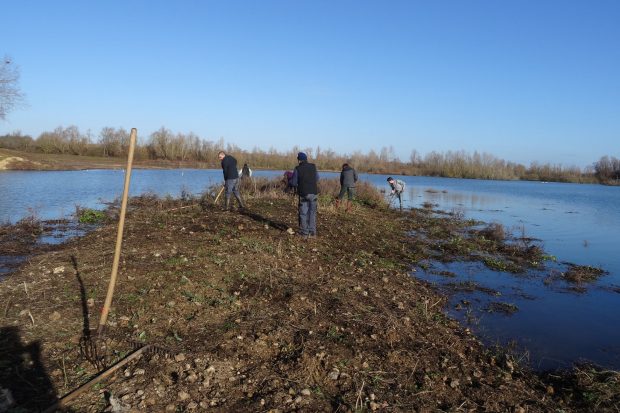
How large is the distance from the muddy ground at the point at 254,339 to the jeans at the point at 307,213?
1.30m

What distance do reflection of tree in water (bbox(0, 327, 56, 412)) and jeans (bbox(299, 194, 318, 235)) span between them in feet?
20.4

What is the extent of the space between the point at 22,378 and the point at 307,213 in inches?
275

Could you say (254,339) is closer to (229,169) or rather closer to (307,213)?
(307,213)

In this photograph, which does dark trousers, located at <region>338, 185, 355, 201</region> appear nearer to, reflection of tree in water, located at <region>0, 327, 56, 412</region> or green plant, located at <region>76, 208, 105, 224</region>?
green plant, located at <region>76, 208, 105, 224</region>

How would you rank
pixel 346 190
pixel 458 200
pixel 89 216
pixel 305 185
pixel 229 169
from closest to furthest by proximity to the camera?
pixel 305 185
pixel 229 169
pixel 89 216
pixel 346 190
pixel 458 200

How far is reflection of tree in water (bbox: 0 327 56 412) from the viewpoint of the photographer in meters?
3.44

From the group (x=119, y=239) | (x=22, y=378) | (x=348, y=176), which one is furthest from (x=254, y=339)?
(x=348, y=176)

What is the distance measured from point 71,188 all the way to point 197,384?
26.4 meters

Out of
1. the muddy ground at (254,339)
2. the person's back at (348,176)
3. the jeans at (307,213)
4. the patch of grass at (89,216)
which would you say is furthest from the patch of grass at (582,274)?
the patch of grass at (89,216)

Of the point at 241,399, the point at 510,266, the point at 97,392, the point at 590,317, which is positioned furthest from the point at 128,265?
the point at 510,266

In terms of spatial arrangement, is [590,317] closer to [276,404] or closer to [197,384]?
[276,404]

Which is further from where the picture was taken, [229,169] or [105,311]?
Result: [229,169]

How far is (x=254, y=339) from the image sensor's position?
4.79m

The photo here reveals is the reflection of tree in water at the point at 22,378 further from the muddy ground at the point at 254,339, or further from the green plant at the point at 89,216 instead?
the green plant at the point at 89,216
